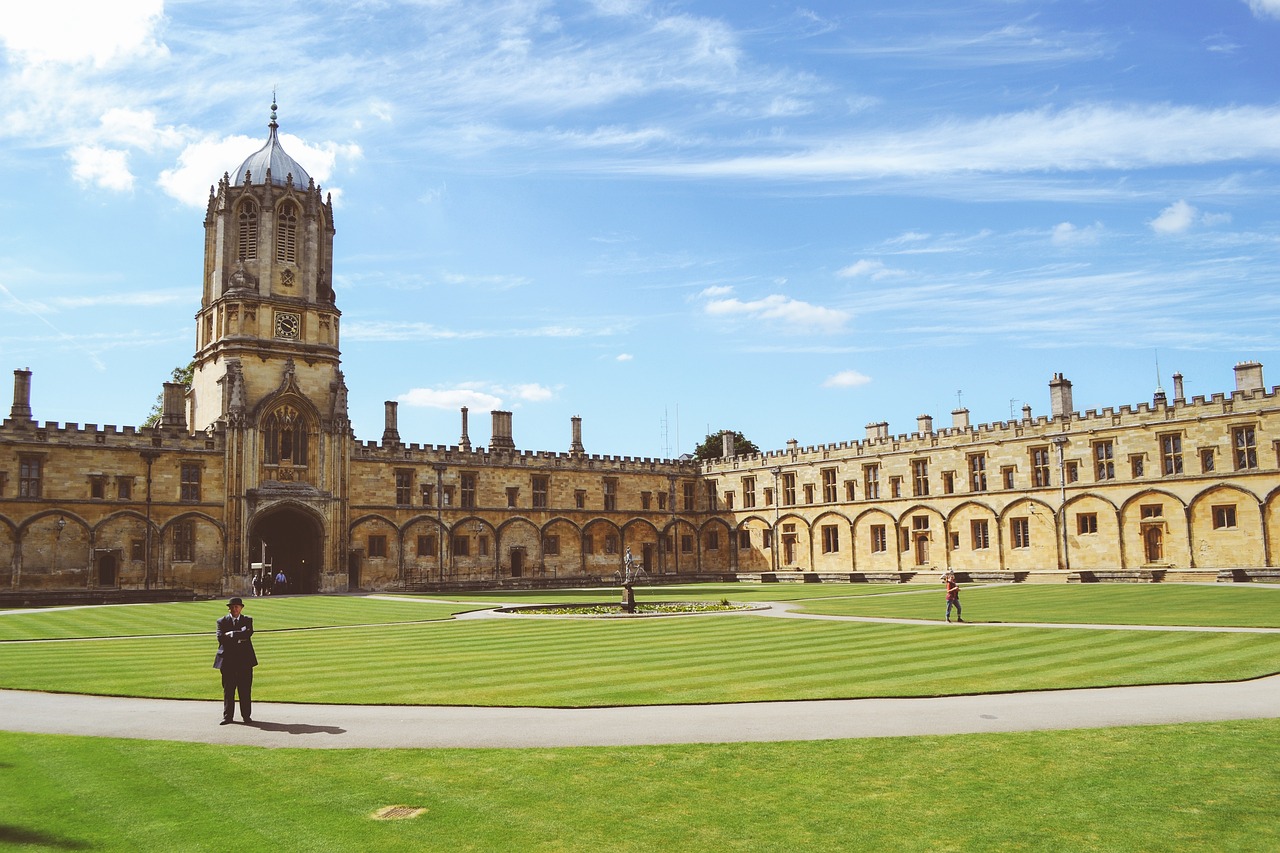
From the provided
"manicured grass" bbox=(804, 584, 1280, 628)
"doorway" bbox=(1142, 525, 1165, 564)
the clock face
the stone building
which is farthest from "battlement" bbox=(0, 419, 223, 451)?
"doorway" bbox=(1142, 525, 1165, 564)

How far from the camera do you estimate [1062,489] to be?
164 ft

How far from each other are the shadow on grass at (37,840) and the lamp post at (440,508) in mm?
49507

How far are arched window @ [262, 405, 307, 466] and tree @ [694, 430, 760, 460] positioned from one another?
1675 inches

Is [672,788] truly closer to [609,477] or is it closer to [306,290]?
[306,290]

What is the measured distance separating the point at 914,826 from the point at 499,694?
23.7 feet

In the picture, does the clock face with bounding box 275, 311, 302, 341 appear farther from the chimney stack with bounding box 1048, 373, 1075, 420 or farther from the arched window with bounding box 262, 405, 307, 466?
the chimney stack with bounding box 1048, 373, 1075, 420

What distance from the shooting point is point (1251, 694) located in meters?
12.4

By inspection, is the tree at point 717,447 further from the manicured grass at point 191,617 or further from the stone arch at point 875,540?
the manicured grass at point 191,617

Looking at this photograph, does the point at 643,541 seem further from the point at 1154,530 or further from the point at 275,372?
the point at 1154,530

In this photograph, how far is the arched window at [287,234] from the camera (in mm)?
53781

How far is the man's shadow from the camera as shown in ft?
35.4

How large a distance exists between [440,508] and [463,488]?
225 centimetres

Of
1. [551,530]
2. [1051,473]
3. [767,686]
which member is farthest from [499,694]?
[551,530]

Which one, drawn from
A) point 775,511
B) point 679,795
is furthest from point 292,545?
point 679,795
